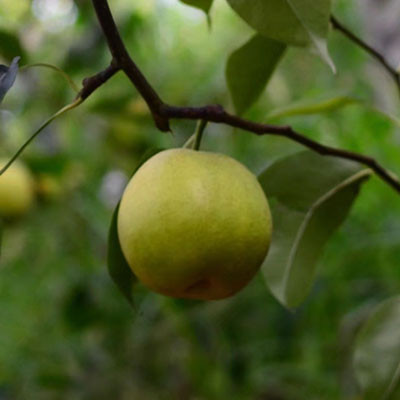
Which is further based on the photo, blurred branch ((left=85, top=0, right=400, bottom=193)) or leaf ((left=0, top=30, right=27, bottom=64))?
leaf ((left=0, top=30, right=27, bottom=64))

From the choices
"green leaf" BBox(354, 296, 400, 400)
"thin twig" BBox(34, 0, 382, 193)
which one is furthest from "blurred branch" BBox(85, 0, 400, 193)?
"green leaf" BBox(354, 296, 400, 400)

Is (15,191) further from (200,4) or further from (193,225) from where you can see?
(193,225)

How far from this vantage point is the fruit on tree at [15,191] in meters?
1.44

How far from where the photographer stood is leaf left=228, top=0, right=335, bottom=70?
596 mm

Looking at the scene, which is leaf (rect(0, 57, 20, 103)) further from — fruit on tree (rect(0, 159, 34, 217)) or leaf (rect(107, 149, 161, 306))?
fruit on tree (rect(0, 159, 34, 217))

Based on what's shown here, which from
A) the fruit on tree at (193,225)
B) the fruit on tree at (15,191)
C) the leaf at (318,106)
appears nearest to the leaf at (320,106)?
the leaf at (318,106)

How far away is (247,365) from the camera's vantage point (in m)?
1.45

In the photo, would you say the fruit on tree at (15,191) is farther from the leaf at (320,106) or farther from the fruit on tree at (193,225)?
the fruit on tree at (193,225)

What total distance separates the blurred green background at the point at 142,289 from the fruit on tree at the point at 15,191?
5 centimetres

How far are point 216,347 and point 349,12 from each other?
4.33 feet

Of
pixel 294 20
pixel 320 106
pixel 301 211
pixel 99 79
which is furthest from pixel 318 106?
pixel 99 79

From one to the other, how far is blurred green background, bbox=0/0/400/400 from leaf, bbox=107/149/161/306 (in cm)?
58

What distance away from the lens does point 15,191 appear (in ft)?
4.78

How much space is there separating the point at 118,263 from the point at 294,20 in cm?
25
